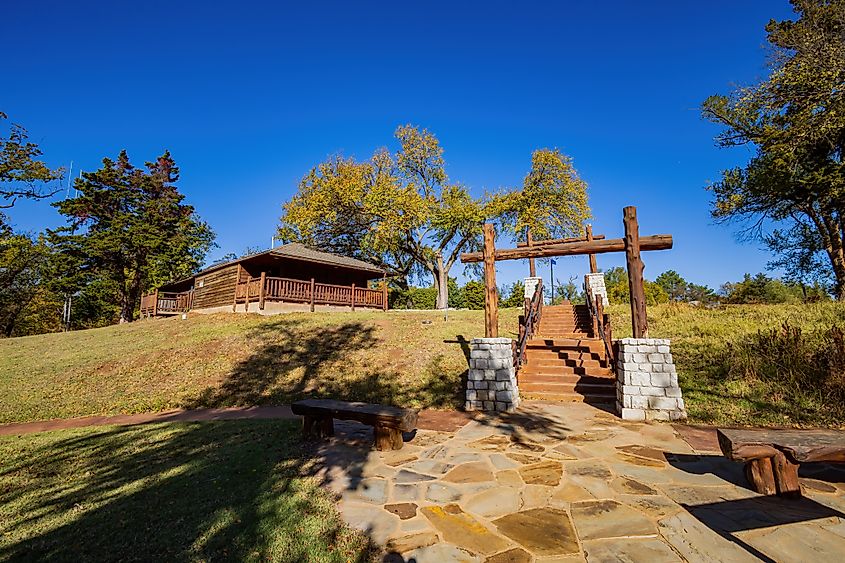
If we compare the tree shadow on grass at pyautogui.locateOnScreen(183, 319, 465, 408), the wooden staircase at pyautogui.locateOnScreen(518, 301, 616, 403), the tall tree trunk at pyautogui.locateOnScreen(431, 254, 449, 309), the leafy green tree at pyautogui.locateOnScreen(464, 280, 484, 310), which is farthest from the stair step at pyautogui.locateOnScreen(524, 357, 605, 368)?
the leafy green tree at pyautogui.locateOnScreen(464, 280, 484, 310)

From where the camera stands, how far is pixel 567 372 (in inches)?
354

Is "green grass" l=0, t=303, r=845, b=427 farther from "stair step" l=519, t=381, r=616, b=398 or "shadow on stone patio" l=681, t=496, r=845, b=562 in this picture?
"shadow on stone patio" l=681, t=496, r=845, b=562

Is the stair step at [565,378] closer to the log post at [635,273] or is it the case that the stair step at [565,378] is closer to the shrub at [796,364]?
the log post at [635,273]

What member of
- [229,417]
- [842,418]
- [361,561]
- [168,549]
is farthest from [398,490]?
[842,418]

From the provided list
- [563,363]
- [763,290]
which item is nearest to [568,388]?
[563,363]

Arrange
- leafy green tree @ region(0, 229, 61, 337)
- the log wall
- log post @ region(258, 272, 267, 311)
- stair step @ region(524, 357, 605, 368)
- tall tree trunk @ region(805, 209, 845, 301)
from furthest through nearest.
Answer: leafy green tree @ region(0, 229, 61, 337) → the log wall → log post @ region(258, 272, 267, 311) → tall tree trunk @ region(805, 209, 845, 301) → stair step @ region(524, 357, 605, 368)

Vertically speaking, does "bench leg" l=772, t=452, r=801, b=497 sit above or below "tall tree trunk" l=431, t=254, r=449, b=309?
below

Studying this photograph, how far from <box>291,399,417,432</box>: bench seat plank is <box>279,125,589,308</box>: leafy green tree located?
792 inches

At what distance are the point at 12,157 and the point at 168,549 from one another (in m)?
21.6

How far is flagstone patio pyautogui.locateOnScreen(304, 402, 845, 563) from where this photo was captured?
8.66ft

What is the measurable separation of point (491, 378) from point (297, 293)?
14.9m

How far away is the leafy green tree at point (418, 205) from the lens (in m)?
25.5

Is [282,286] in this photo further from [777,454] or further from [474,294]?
[777,454]

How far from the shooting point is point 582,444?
501 cm
